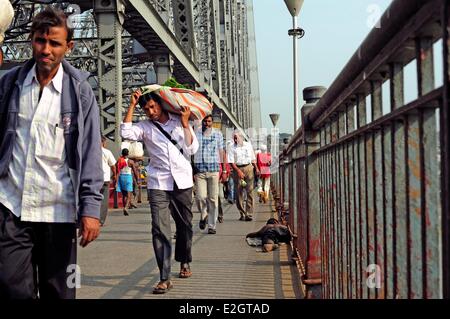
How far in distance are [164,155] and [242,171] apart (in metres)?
6.02

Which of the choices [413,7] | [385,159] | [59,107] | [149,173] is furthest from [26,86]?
[149,173]

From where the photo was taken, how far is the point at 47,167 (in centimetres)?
244

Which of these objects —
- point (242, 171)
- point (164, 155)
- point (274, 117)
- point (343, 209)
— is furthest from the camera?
point (274, 117)

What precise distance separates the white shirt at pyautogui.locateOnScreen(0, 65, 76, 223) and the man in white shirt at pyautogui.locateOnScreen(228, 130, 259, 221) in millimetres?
7940

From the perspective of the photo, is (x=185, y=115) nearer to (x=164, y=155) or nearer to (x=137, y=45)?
(x=164, y=155)

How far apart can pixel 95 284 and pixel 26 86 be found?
105 inches

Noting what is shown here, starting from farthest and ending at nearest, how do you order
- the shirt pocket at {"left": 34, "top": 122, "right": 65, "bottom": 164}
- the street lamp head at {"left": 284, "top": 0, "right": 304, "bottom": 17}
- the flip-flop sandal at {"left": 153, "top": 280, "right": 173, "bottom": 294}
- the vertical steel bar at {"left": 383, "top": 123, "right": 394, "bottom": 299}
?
the street lamp head at {"left": 284, "top": 0, "right": 304, "bottom": 17} < the flip-flop sandal at {"left": 153, "top": 280, "right": 173, "bottom": 294} < the shirt pocket at {"left": 34, "top": 122, "right": 65, "bottom": 164} < the vertical steel bar at {"left": 383, "top": 123, "right": 394, "bottom": 299}

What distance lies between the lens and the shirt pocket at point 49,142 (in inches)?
95.8

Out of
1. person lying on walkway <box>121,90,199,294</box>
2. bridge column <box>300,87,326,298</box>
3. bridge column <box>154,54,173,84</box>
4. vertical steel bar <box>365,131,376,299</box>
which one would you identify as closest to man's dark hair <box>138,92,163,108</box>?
person lying on walkway <box>121,90,199,294</box>

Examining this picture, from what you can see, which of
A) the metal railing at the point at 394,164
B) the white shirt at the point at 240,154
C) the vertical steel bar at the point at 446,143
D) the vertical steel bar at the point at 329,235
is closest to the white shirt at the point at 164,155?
the vertical steel bar at the point at 329,235

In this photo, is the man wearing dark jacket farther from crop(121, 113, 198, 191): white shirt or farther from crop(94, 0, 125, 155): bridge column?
crop(94, 0, 125, 155): bridge column

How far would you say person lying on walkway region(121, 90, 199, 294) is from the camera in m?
4.64

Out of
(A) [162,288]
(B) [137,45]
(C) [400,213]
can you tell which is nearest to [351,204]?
(C) [400,213]

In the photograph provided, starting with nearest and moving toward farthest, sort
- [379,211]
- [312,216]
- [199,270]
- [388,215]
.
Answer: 1. [388,215]
2. [379,211]
3. [312,216]
4. [199,270]
